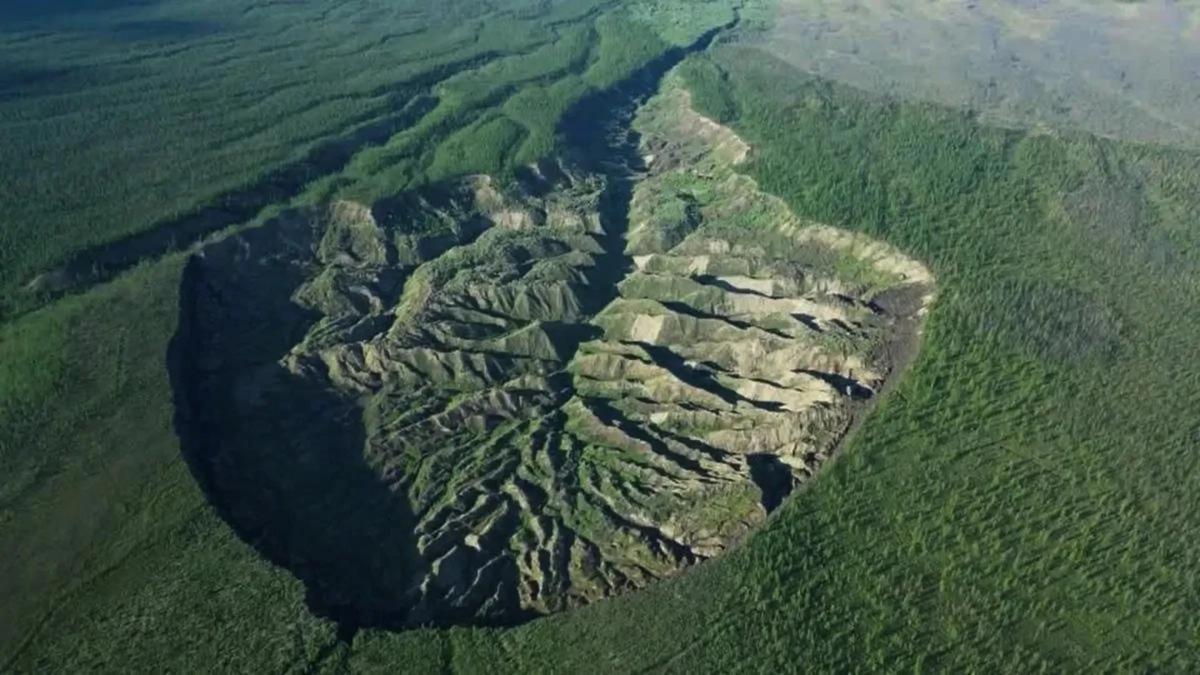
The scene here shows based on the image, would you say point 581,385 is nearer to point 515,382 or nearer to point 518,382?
point 518,382

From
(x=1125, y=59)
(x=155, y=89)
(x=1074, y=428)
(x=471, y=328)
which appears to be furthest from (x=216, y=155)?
(x=1125, y=59)

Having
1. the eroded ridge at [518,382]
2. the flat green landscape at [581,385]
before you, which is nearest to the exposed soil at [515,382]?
the eroded ridge at [518,382]

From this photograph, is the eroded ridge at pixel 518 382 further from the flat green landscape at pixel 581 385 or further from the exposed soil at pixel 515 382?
the flat green landscape at pixel 581 385

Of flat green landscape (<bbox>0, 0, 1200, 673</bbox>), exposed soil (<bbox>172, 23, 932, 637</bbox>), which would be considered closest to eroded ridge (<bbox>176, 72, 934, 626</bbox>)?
exposed soil (<bbox>172, 23, 932, 637</bbox>)

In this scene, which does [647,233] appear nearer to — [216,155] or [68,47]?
[216,155]

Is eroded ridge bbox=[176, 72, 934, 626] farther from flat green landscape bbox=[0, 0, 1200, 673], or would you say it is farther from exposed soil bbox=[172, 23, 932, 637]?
flat green landscape bbox=[0, 0, 1200, 673]

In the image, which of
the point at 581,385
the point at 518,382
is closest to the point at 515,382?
the point at 518,382
